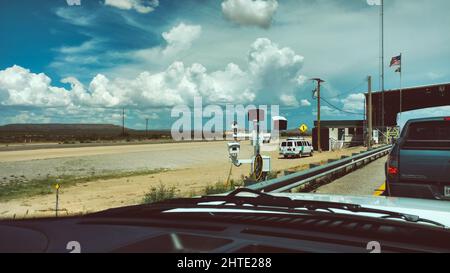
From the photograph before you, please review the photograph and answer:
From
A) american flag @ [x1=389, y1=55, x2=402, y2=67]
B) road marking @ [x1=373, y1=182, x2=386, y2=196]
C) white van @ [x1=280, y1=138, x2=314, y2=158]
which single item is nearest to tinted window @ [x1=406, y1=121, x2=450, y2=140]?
road marking @ [x1=373, y1=182, x2=386, y2=196]

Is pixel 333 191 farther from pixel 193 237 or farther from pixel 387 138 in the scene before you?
pixel 387 138

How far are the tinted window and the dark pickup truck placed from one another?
9 cm

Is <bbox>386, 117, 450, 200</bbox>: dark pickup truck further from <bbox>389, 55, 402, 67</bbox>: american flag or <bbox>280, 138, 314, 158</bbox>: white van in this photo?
<bbox>389, 55, 402, 67</bbox>: american flag

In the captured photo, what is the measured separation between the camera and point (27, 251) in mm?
2232

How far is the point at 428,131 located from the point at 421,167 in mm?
1979

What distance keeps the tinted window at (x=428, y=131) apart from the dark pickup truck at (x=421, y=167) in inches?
3.6

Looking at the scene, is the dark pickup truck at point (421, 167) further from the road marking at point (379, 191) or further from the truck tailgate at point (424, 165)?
the road marking at point (379, 191)

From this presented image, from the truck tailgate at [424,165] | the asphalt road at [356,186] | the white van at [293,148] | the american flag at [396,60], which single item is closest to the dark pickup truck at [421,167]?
the truck tailgate at [424,165]

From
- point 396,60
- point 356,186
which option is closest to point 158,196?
point 356,186

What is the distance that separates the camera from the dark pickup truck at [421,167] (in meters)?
8.00

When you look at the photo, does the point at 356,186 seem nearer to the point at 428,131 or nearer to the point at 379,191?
the point at 379,191

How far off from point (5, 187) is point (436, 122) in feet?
65.0

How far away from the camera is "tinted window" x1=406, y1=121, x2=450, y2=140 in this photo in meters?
9.15

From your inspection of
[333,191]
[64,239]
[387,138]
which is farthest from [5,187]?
[387,138]
